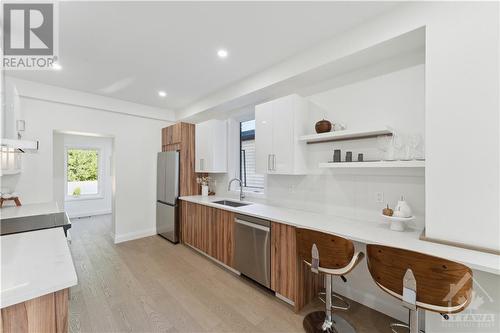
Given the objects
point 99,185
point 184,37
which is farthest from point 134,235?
point 184,37

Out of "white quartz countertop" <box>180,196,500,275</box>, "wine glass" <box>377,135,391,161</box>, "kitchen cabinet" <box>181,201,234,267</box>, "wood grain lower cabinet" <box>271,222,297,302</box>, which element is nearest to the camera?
"white quartz countertop" <box>180,196,500,275</box>

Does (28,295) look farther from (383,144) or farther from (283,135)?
(383,144)

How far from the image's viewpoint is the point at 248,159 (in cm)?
386

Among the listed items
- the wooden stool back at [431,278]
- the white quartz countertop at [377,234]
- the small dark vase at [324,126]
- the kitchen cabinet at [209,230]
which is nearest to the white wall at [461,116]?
the white quartz countertop at [377,234]

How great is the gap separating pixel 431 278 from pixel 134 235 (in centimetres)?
460

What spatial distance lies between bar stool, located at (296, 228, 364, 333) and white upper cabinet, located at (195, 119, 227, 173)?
2.27 metres

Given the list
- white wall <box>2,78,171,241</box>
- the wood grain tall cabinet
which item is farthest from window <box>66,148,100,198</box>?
the wood grain tall cabinet

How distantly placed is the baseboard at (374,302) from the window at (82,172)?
6934 millimetres

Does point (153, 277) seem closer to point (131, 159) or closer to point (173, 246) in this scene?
point (173, 246)

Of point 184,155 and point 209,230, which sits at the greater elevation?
point 184,155

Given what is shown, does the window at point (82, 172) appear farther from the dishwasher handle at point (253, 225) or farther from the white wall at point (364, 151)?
the white wall at point (364, 151)

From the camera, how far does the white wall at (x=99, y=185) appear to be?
228 inches

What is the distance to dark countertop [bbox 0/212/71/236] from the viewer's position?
1.87 metres

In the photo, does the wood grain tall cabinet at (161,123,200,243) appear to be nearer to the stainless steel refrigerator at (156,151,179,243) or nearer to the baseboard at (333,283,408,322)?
the stainless steel refrigerator at (156,151,179,243)
